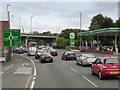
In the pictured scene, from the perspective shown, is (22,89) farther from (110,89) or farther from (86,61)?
(86,61)

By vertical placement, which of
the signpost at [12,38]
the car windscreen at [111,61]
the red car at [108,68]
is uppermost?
the signpost at [12,38]

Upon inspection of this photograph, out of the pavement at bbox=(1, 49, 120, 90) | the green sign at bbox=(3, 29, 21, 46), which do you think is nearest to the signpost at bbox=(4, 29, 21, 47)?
the green sign at bbox=(3, 29, 21, 46)

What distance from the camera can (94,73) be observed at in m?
22.3

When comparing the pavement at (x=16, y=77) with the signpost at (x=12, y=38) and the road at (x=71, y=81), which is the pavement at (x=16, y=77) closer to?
the road at (x=71, y=81)

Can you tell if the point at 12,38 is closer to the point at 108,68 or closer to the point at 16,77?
the point at 16,77

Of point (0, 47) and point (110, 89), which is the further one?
point (0, 47)

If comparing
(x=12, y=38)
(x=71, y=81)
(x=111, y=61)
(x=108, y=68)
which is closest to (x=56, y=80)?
(x=71, y=81)

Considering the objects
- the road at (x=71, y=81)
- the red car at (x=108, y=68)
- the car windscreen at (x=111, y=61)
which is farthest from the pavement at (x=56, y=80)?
the car windscreen at (x=111, y=61)

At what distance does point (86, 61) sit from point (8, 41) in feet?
47.0

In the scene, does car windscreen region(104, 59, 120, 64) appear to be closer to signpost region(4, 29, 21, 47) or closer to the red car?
the red car

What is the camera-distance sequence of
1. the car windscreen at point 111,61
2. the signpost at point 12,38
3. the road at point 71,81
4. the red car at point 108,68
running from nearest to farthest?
the road at point 71,81 → the red car at point 108,68 → the car windscreen at point 111,61 → the signpost at point 12,38

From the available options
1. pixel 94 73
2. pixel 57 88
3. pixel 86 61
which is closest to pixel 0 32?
pixel 86 61

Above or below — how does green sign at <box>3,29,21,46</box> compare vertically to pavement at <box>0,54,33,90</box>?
above

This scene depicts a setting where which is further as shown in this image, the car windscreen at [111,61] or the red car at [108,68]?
the car windscreen at [111,61]
